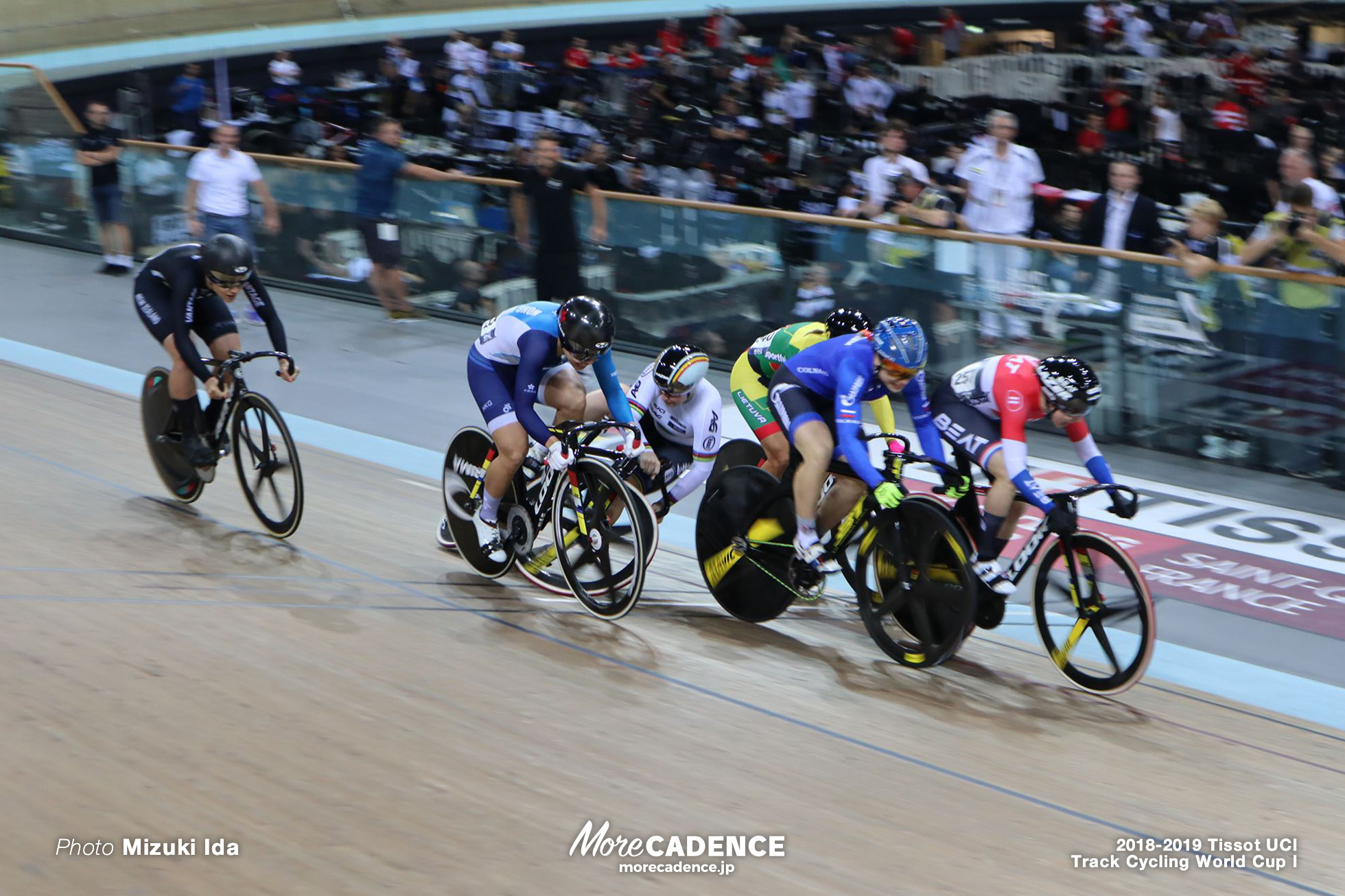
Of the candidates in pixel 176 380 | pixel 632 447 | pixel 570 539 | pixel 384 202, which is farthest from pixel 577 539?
pixel 384 202

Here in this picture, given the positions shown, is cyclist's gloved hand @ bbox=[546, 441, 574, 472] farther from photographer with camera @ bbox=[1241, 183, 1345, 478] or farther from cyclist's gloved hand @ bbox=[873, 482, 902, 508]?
photographer with camera @ bbox=[1241, 183, 1345, 478]

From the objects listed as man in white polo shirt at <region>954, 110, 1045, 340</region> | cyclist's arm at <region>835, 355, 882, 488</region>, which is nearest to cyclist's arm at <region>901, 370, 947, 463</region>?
cyclist's arm at <region>835, 355, 882, 488</region>

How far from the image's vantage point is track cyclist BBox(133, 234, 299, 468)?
5.62 meters

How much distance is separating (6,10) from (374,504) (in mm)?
19354

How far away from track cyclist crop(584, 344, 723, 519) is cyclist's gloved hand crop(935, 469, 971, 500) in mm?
1147

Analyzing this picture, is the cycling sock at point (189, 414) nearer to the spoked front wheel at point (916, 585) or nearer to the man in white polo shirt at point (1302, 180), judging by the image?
the spoked front wheel at point (916, 585)

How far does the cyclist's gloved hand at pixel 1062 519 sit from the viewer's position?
440 cm

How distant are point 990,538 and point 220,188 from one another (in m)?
7.92

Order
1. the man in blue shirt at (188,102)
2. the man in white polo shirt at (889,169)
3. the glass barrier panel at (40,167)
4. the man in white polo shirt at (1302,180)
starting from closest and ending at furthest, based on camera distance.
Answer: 1. the man in white polo shirt at (1302,180)
2. the man in white polo shirt at (889,169)
3. the glass barrier panel at (40,167)
4. the man in blue shirt at (188,102)

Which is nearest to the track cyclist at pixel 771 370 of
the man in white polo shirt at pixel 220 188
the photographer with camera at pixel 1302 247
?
the photographer with camera at pixel 1302 247

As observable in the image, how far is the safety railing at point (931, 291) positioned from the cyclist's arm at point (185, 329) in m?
4.33

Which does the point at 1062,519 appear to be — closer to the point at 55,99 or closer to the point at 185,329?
the point at 185,329

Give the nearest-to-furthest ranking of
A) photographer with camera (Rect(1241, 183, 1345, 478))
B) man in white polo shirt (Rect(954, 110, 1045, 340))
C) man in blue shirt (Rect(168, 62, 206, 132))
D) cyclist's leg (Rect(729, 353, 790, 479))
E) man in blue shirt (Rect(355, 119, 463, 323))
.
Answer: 1. cyclist's leg (Rect(729, 353, 790, 479))
2. photographer with camera (Rect(1241, 183, 1345, 478))
3. man in white polo shirt (Rect(954, 110, 1045, 340))
4. man in blue shirt (Rect(355, 119, 463, 323))
5. man in blue shirt (Rect(168, 62, 206, 132))

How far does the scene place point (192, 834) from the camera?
3170 mm
